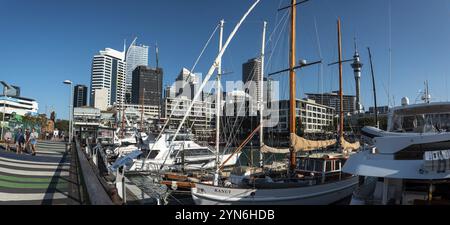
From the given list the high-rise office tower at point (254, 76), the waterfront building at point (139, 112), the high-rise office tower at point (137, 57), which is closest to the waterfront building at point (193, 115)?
the waterfront building at point (139, 112)

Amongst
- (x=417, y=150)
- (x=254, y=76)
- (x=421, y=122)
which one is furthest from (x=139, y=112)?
(x=417, y=150)

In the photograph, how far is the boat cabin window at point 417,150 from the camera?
848 centimetres

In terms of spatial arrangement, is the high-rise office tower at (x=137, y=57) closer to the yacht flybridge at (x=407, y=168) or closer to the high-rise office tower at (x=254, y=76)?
the high-rise office tower at (x=254, y=76)

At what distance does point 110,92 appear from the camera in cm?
15888

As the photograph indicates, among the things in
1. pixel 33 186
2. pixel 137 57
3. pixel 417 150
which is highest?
pixel 137 57

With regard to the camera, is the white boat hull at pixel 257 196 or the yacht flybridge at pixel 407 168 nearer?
the yacht flybridge at pixel 407 168

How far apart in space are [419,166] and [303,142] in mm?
8927

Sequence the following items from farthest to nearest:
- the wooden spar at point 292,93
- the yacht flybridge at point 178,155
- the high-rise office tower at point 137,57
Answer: the high-rise office tower at point 137,57
the yacht flybridge at point 178,155
the wooden spar at point 292,93

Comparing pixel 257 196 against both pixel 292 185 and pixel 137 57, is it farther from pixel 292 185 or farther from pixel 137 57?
pixel 137 57

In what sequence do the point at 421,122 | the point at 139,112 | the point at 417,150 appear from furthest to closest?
the point at 139,112 < the point at 421,122 < the point at 417,150

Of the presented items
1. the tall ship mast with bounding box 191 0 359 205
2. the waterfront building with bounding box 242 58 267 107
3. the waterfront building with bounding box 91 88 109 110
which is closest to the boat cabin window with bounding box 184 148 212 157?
the waterfront building with bounding box 242 58 267 107

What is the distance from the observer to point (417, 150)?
8656mm
